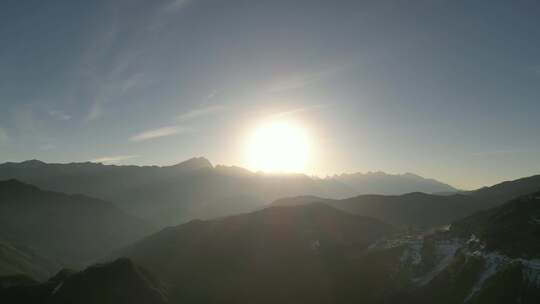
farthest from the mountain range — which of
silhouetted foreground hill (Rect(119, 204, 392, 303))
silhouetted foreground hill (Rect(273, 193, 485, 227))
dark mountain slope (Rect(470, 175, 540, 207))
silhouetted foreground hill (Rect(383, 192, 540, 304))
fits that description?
dark mountain slope (Rect(470, 175, 540, 207))

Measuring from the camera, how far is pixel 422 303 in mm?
61469

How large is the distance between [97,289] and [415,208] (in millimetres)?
134626

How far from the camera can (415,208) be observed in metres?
169

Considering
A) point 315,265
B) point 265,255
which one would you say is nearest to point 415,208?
point 265,255

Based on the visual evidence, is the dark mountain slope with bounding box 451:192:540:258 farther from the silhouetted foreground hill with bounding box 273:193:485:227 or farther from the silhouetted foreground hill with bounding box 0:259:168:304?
the silhouetted foreground hill with bounding box 273:193:485:227

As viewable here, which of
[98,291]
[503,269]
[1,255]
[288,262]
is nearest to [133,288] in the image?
[98,291]

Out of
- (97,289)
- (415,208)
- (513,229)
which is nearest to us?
(513,229)

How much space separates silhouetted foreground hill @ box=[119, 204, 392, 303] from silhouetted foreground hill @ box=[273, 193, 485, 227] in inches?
1588

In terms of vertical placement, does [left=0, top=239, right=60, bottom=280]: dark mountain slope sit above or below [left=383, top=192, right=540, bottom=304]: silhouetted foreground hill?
below

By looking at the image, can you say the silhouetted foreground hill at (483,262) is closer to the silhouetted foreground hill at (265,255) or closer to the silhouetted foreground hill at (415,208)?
the silhouetted foreground hill at (265,255)

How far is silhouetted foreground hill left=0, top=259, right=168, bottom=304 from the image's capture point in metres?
73.4

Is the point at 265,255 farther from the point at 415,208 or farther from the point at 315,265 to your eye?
the point at 415,208

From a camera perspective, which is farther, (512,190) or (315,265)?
(512,190)

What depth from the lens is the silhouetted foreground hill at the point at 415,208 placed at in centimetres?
15975
